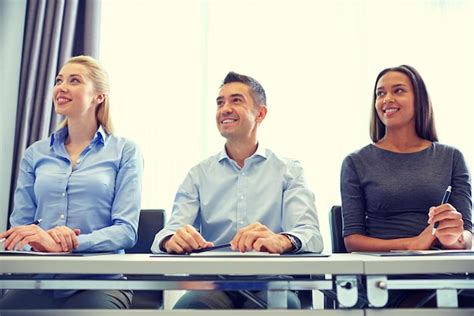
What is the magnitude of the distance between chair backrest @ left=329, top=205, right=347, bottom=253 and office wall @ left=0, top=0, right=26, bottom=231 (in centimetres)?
155

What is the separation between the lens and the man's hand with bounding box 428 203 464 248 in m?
1.43

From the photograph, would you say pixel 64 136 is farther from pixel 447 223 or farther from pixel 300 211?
pixel 447 223

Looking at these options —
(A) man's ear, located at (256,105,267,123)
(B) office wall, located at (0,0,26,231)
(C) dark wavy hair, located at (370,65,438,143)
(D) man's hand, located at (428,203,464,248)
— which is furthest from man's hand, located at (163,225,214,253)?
(B) office wall, located at (0,0,26,231)

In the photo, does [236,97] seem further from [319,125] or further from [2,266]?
[2,266]

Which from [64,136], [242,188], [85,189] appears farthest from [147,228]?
[64,136]

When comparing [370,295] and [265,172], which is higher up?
[265,172]

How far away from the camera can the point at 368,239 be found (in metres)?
1.75

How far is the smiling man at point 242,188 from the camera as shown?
5.84 feet

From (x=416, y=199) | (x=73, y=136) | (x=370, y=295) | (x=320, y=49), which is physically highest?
(x=320, y=49)

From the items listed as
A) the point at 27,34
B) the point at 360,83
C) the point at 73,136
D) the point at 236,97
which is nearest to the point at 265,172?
the point at 236,97

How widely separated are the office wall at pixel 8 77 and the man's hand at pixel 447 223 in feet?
6.33

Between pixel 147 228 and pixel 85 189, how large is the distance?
0.79ft

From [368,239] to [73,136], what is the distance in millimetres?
1062

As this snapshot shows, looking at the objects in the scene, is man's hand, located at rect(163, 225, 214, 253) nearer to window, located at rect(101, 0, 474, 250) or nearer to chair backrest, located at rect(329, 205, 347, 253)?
chair backrest, located at rect(329, 205, 347, 253)
